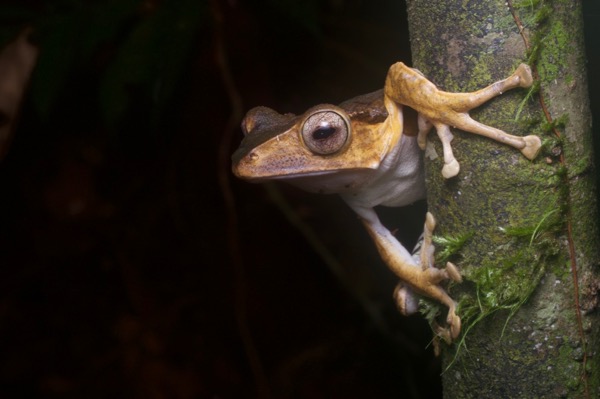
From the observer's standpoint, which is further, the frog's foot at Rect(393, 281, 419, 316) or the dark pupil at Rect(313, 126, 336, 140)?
the frog's foot at Rect(393, 281, 419, 316)

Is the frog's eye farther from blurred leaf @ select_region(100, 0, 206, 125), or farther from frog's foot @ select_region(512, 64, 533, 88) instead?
blurred leaf @ select_region(100, 0, 206, 125)

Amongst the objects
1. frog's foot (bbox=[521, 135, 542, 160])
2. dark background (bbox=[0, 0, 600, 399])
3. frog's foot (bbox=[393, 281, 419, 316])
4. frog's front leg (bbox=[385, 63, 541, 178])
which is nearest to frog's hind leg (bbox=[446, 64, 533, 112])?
frog's front leg (bbox=[385, 63, 541, 178])

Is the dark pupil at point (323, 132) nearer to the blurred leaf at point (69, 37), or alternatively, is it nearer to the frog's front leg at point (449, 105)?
the frog's front leg at point (449, 105)

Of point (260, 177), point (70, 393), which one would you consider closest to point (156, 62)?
point (260, 177)

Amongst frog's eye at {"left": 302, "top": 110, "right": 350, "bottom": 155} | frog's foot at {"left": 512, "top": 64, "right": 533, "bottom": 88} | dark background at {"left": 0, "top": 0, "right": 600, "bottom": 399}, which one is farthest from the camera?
dark background at {"left": 0, "top": 0, "right": 600, "bottom": 399}

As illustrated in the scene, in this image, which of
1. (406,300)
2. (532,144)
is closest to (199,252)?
(406,300)

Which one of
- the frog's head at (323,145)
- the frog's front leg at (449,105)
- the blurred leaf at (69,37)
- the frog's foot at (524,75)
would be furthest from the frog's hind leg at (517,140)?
the blurred leaf at (69,37)

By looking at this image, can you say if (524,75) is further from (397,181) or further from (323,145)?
(397,181)
